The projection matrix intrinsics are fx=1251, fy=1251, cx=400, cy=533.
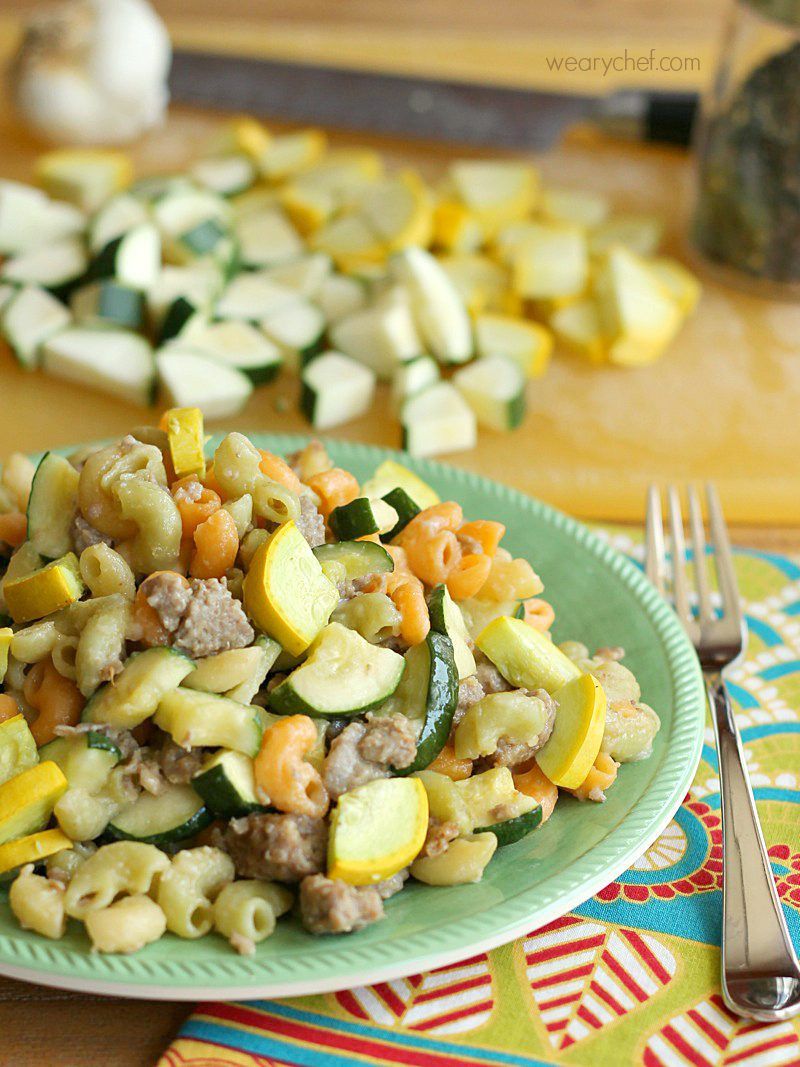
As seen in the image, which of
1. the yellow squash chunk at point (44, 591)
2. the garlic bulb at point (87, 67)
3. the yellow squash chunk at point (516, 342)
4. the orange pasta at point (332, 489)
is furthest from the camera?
the garlic bulb at point (87, 67)

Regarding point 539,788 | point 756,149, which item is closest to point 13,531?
point 539,788

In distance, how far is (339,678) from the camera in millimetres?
1808

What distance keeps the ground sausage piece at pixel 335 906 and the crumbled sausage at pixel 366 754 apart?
0.15 metres

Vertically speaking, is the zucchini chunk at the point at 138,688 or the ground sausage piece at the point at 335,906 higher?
the zucchini chunk at the point at 138,688

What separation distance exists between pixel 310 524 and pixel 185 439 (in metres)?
0.24

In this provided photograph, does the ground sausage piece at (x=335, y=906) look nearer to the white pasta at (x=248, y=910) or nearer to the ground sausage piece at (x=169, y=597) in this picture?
the white pasta at (x=248, y=910)

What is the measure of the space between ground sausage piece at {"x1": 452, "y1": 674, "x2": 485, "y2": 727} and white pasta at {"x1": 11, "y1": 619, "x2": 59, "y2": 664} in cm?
61

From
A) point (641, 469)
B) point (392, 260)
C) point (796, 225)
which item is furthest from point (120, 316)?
point (796, 225)

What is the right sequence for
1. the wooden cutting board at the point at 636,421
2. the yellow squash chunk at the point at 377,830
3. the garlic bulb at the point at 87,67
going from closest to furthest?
the yellow squash chunk at the point at 377,830
the wooden cutting board at the point at 636,421
the garlic bulb at the point at 87,67

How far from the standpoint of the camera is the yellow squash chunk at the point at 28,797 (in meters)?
1.67

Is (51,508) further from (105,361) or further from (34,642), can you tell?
(105,361)

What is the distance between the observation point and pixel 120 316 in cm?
355

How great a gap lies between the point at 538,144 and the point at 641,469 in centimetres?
192

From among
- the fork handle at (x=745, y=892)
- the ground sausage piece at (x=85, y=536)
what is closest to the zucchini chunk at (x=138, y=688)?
the ground sausage piece at (x=85, y=536)
